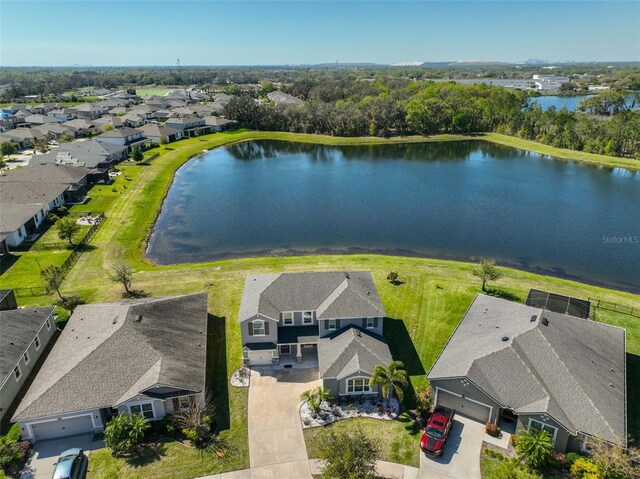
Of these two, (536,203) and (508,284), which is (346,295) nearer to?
(508,284)

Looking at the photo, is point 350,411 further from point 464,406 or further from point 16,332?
point 16,332

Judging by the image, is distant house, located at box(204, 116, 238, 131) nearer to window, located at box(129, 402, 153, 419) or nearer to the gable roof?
the gable roof

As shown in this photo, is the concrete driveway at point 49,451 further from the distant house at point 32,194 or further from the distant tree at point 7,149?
the distant tree at point 7,149

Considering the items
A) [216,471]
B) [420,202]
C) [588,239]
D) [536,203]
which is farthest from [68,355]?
[536,203]

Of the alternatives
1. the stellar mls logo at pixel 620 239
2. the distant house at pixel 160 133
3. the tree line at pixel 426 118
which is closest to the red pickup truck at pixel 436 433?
the stellar mls logo at pixel 620 239

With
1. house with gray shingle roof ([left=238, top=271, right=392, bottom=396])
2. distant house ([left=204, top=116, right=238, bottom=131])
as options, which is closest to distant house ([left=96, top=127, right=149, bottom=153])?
distant house ([left=204, top=116, right=238, bottom=131])

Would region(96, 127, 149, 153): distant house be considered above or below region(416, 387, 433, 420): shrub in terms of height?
above
